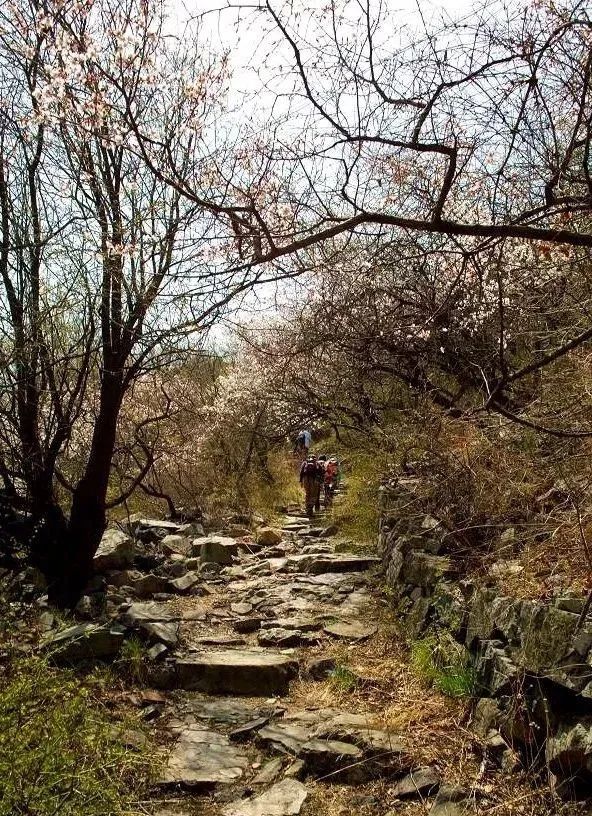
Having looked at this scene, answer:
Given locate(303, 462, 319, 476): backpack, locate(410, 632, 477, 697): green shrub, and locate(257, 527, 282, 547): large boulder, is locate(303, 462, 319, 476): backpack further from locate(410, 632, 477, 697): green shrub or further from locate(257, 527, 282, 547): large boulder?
locate(410, 632, 477, 697): green shrub

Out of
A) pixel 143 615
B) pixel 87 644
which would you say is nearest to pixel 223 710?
pixel 87 644

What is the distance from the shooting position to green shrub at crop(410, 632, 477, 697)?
427cm

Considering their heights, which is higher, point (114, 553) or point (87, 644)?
point (114, 553)

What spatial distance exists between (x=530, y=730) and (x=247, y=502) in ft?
35.6

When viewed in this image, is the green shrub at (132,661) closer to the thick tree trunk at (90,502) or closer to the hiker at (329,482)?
the thick tree trunk at (90,502)

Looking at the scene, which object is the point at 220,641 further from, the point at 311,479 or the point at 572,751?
the point at 311,479

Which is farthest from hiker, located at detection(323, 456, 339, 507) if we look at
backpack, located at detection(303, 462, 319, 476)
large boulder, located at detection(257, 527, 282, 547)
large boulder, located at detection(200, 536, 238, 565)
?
large boulder, located at detection(200, 536, 238, 565)

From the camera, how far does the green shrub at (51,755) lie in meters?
2.58

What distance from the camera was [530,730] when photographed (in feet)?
11.1

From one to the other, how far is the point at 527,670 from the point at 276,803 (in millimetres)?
1537

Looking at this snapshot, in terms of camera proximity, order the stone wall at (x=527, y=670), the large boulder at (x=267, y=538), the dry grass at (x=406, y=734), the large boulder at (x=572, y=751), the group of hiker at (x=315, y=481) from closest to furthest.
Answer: the large boulder at (x=572, y=751), the stone wall at (x=527, y=670), the dry grass at (x=406, y=734), the large boulder at (x=267, y=538), the group of hiker at (x=315, y=481)

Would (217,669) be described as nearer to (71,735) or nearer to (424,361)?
(71,735)

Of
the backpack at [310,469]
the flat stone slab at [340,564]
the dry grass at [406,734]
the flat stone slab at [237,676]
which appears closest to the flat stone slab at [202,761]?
the dry grass at [406,734]

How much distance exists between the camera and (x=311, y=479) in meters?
13.6
